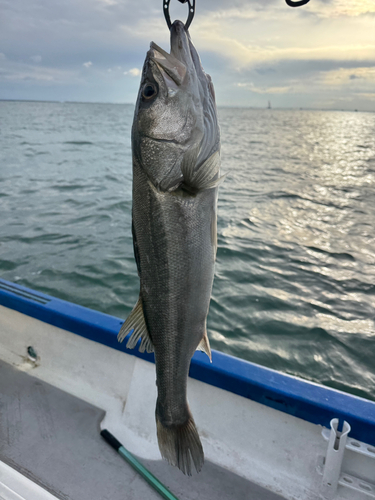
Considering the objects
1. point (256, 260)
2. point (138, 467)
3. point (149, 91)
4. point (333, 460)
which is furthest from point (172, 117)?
point (256, 260)

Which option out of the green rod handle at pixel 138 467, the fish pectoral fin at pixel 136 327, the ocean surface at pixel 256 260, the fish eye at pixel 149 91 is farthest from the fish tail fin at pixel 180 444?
the ocean surface at pixel 256 260

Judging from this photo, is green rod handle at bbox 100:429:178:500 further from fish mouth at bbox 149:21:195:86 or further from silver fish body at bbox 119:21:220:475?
fish mouth at bbox 149:21:195:86

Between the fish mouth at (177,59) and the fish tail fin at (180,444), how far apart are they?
1483mm

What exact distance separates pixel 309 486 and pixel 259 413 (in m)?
0.52

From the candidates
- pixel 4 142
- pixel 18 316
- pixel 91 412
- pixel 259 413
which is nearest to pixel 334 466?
pixel 259 413

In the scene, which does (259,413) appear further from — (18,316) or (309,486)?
(18,316)

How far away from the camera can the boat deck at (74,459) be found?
8.16 ft

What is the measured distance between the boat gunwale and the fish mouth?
1.76 meters

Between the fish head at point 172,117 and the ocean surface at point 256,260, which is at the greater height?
the fish head at point 172,117

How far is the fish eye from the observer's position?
1495 mm

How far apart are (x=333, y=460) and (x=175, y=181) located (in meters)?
1.93

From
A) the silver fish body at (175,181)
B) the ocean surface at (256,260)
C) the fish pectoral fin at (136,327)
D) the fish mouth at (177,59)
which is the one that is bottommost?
the ocean surface at (256,260)

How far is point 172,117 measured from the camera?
148 cm

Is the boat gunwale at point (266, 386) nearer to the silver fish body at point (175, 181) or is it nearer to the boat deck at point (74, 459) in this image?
the boat deck at point (74, 459)
